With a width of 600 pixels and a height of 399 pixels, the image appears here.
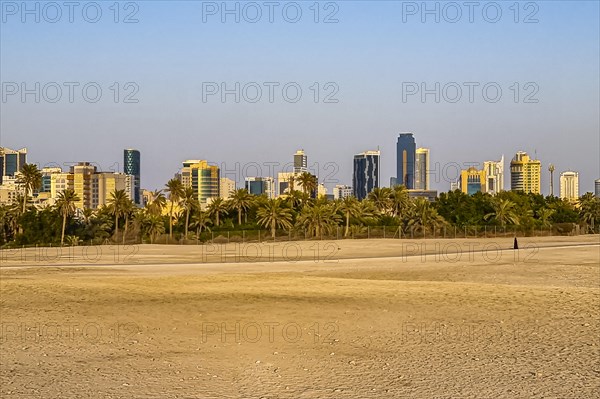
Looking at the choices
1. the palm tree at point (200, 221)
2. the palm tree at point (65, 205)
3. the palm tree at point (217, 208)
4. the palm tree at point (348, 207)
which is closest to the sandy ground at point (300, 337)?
the palm tree at point (348, 207)

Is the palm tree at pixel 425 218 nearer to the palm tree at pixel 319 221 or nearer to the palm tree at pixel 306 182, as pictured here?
the palm tree at pixel 319 221

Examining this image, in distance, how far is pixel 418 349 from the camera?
48.2ft

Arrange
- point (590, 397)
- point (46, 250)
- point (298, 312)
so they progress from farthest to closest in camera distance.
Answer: point (46, 250) → point (298, 312) → point (590, 397)

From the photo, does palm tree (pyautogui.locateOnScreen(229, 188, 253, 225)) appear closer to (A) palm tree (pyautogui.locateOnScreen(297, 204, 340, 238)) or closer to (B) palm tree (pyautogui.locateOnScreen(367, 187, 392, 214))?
(A) palm tree (pyautogui.locateOnScreen(297, 204, 340, 238))

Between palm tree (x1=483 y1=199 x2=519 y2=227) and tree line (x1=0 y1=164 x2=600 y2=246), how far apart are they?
0.41ft

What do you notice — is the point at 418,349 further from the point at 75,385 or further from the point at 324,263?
the point at 324,263

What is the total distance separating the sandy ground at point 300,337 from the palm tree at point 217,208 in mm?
63875

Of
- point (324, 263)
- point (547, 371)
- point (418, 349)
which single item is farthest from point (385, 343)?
point (324, 263)

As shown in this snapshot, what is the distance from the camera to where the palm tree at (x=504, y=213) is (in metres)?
84.9

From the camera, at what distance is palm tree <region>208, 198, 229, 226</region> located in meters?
94.9

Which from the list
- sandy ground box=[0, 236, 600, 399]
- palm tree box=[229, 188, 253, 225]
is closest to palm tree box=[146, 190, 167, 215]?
palm tree box=[229, 188, 253, 225]

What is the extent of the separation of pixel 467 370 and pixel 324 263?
94.2ft

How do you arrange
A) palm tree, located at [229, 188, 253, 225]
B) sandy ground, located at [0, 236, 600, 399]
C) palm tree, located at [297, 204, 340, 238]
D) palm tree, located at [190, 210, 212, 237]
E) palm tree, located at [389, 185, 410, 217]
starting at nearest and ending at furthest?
sandy ground, located at [0, 236, 600, 399] < palm tree, located at [297, 204, 340, 238] < palm tree, located at [190, 210, 212, 237] < palm tree, located at [229, 188, 253, 225] < palm tree, located at [389, 185, 410, 217]

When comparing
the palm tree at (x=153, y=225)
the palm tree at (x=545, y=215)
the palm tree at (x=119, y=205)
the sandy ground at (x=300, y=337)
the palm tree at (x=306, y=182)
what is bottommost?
the sandy ground at (x=300, y=337)
